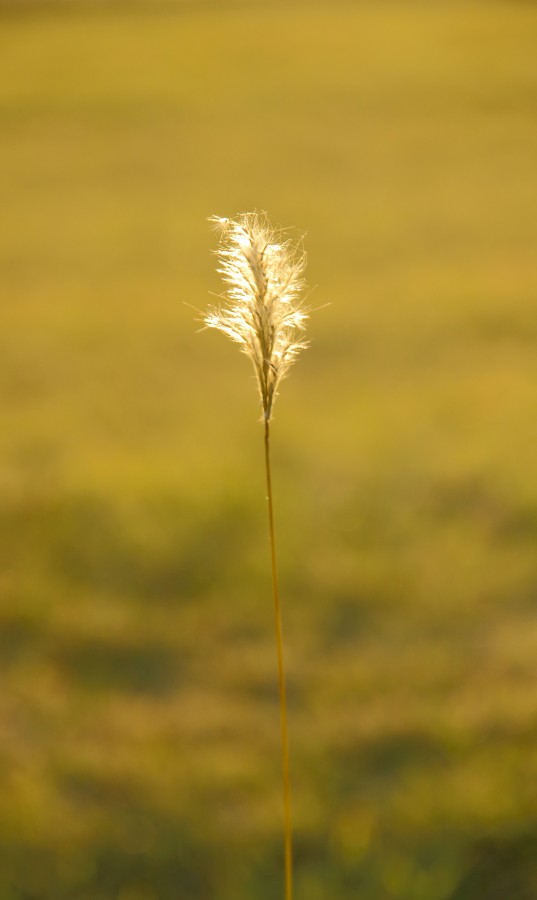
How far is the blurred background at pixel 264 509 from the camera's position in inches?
105


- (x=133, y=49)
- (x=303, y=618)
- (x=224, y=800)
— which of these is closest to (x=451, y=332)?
(x=303, y=618)

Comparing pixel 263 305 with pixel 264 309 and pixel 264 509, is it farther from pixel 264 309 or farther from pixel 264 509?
pixel 264 509

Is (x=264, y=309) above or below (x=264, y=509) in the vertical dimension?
above

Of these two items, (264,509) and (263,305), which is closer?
(263,305)

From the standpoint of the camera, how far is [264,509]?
430 cm

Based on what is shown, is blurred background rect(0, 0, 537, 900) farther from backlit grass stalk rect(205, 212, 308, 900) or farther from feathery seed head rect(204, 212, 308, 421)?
feathery seed head rect(204, 212, 308, 421)

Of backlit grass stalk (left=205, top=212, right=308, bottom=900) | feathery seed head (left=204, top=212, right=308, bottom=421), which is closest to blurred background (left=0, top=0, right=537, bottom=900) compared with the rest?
backlit grass stalk (left=205, top=212, right=308, bottom=900)

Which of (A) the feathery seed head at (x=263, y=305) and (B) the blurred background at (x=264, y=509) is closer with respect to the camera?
(A) the feathery seed head at (x=263, y=305)

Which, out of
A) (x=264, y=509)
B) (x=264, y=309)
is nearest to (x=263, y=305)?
(x=264, y=309)

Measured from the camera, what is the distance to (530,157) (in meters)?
8.44

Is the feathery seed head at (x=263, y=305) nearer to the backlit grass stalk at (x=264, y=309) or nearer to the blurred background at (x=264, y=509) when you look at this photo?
the backlit grass stalk at (x=264, y=309)

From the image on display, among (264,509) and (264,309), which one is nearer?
(264,309)

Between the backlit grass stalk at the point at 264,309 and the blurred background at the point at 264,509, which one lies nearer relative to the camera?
the backlit grass stalk at the point at 264,309

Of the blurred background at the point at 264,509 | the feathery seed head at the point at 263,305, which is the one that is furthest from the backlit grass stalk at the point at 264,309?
the blurred background at the point at 264,509
